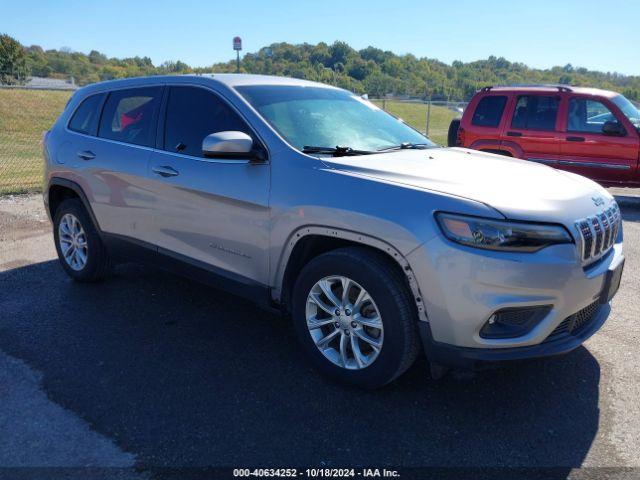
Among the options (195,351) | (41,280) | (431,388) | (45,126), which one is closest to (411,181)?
(431,388)

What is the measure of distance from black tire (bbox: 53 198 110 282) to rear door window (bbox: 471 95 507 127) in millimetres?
7100

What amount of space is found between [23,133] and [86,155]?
21.4m

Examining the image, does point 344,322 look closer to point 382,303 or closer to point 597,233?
point 382,303

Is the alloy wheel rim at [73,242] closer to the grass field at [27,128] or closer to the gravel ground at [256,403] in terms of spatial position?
the gravel ground at [256,403]

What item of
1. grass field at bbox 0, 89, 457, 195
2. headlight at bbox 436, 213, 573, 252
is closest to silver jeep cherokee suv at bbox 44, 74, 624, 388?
headlight at bbox 436, 213, 573, 252

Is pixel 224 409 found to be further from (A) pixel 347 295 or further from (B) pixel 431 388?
(B) pixel 431 388

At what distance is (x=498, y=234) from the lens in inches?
107

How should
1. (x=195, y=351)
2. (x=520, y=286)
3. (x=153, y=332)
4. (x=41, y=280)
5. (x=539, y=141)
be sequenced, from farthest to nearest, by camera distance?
(x=539, y=141) < (x=41, y=280) < (x=153, y=332) < (x=195, y=351) < (x=520, y=286)

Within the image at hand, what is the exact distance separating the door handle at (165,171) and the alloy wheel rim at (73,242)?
1376mm

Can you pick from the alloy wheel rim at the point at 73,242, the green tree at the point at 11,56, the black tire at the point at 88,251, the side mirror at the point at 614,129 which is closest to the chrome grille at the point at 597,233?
the black tire at the point at 88,251

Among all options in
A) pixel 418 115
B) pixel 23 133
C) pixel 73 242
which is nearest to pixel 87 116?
pixel 73 242

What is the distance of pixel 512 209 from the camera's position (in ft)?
9.02

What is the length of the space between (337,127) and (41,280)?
3295 millimetres

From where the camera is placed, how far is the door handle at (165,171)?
156 inches
